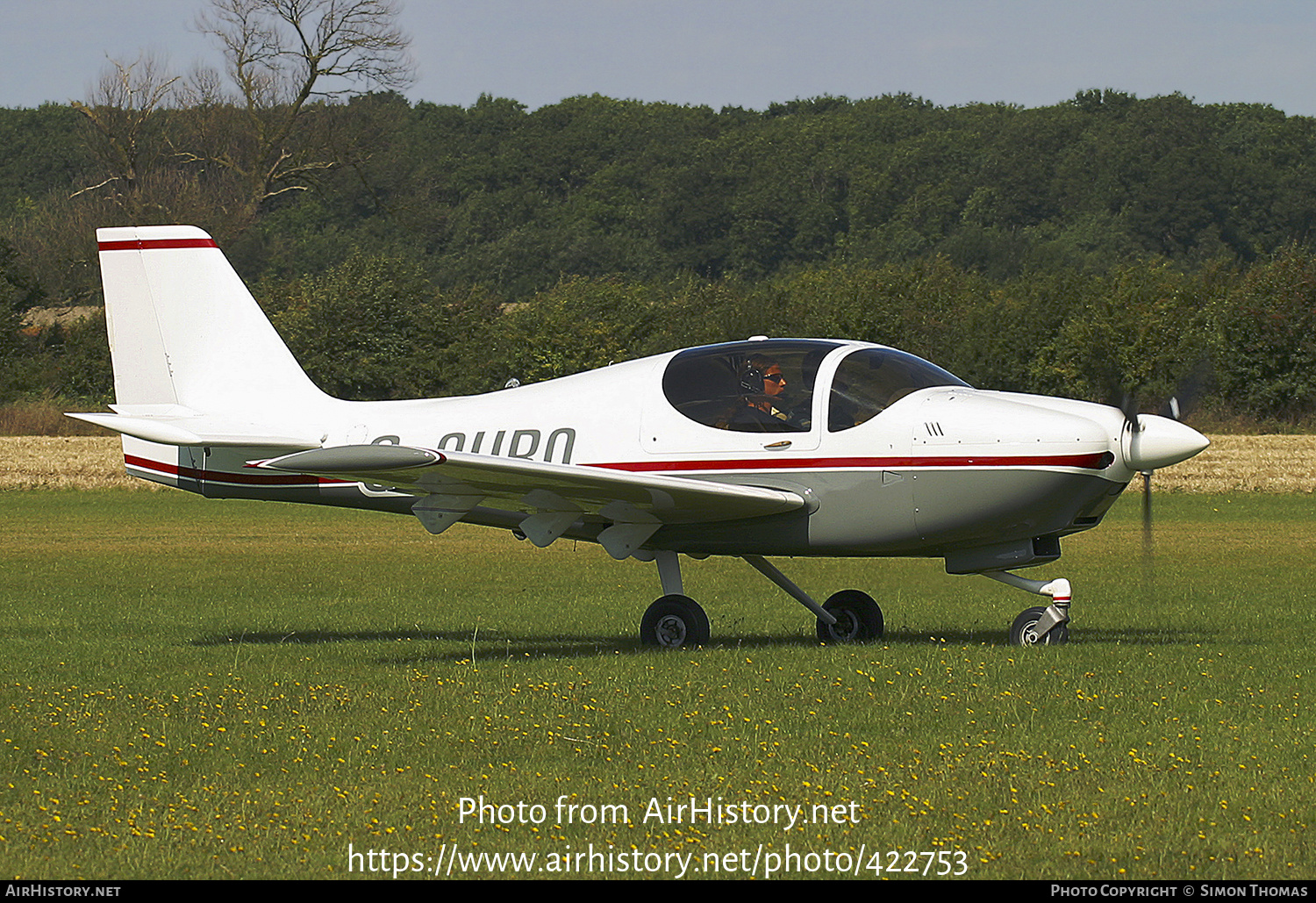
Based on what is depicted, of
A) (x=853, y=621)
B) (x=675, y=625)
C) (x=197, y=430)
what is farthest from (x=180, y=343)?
(x=853, y=621)

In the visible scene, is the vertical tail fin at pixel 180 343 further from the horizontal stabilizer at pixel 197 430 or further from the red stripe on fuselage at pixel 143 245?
the horizontal stabilizer at pixel 197 430

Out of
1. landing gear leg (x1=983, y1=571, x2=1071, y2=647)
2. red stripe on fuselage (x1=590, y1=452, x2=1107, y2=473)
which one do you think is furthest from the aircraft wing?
landing gear leg (x1=983, y1=571, x2=1071, y2=647)

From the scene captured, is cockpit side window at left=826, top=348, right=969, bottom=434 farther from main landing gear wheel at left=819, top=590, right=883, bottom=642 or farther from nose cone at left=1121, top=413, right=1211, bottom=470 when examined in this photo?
main landing gear wheel at left=819, top=590, right=883, bottom=642

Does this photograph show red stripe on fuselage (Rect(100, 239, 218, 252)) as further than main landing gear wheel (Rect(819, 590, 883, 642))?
Yes

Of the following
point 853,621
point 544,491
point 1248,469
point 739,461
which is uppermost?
point 739,461

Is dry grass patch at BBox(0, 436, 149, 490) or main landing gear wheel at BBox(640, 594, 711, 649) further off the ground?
main landing gear wheel at BBox(640, 594, 711, 649)

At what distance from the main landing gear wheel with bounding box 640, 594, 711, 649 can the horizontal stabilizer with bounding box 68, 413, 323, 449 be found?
3101 millimetres

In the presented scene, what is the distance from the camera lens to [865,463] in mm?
10875

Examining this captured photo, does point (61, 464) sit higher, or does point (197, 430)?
point (197, 430)

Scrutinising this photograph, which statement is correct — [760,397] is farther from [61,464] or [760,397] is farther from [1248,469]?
[61,464]

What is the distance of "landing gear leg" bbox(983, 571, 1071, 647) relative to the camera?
1099cm

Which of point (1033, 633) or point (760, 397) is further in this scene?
point (760, 397)

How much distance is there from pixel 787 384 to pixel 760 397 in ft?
0.72

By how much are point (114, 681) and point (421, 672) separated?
193cm
